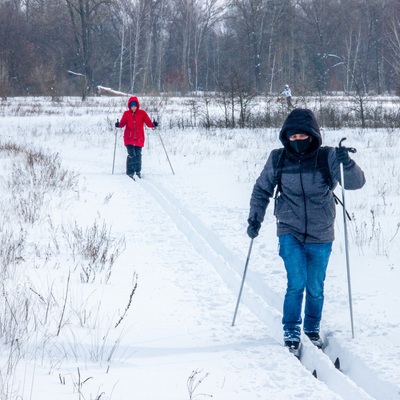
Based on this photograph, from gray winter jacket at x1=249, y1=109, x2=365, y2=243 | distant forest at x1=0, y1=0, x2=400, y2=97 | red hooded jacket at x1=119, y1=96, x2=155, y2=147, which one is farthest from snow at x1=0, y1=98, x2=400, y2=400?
distant forest at x1=0, y1=0, x2=400, y2=97

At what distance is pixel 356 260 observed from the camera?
254 inches

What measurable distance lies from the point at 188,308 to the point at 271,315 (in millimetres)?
687

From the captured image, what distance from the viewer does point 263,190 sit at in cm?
441

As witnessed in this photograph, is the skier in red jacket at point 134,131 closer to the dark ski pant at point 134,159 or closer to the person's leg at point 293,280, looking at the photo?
the dark ski pant at point 134,159

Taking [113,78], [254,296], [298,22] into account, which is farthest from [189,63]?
[254,296]

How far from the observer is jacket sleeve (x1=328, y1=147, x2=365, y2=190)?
413 centimetres

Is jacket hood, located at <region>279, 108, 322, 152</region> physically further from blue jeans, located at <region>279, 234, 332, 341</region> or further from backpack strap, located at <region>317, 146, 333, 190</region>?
blue jeans, located at <region>279, 234, 332, 341</region>

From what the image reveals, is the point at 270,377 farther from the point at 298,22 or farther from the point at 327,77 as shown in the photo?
the point at 298,22

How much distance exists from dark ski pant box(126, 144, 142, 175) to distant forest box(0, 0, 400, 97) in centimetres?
3693

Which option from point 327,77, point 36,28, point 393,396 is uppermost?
point 36,28

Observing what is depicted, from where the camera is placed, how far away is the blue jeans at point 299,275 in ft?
14.0

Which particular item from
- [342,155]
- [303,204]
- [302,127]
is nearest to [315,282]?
[303,204]

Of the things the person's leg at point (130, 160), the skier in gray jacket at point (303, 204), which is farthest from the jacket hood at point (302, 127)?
the person's leg at point (130, 160)

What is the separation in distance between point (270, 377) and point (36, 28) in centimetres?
5517
